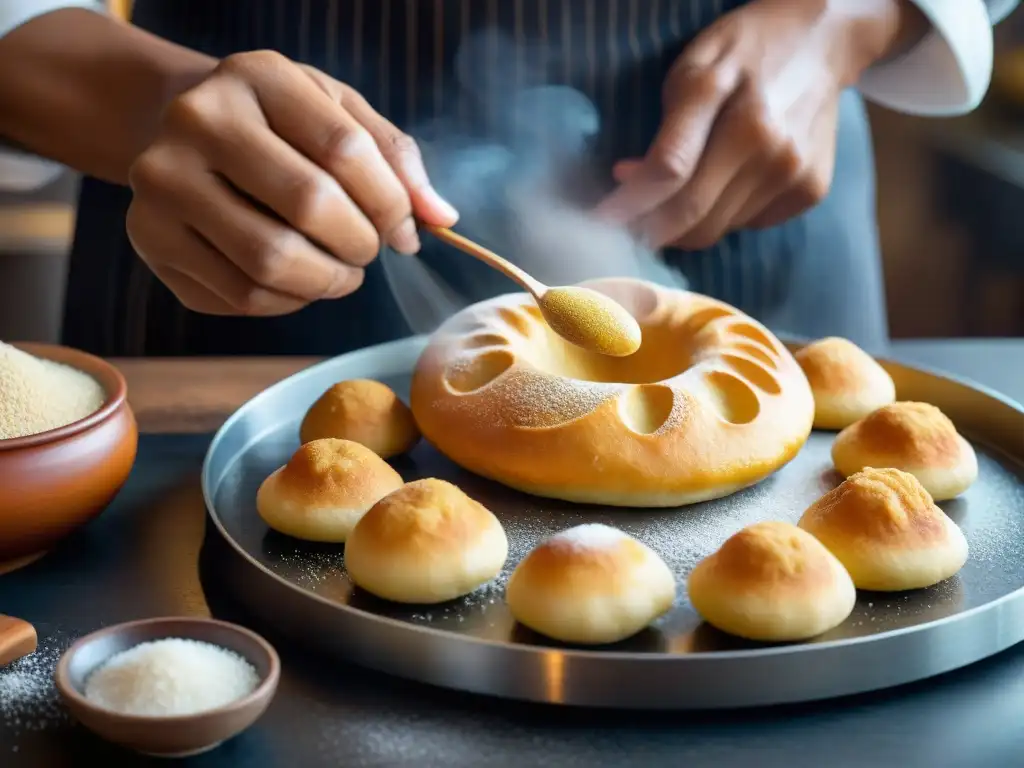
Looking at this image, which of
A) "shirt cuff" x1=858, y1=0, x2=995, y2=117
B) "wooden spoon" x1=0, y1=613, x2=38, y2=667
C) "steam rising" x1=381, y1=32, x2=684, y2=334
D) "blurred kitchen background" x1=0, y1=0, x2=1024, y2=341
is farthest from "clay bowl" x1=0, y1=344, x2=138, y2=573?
"blurred kitchen background" x1=0, y1=0, x2=1024, y2=341

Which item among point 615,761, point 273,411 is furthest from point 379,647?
point 273,411

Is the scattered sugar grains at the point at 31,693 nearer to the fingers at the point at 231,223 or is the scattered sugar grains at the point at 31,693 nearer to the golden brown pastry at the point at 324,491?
the golden brown pastry at the point at 324,491

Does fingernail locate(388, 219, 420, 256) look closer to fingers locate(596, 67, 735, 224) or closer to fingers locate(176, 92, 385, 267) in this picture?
fingers locate(176, 92, 385, 267)

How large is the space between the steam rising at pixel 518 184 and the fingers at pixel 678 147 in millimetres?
73

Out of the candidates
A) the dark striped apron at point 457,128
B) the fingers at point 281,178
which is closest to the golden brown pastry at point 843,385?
the dark striped apron at point 457,128

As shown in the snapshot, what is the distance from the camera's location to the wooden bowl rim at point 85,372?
0.97m

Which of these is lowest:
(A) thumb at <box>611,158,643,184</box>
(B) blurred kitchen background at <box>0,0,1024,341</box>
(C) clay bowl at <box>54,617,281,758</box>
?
(B) blurred kitchen background at <box>0,0,1024,341</box>

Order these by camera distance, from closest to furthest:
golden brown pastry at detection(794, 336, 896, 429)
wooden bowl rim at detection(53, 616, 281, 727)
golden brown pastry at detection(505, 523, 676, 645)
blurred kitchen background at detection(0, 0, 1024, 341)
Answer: wooden bowl rim at detection(53, 616, 281, 727), golden brown pastry at detection(505, 523, 676, 645), golden brown pastry at detection(794, 336, 896, 429), blurred kitchen background at detection(0, 0, 1024, 341)

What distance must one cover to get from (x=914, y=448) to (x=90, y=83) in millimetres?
1073

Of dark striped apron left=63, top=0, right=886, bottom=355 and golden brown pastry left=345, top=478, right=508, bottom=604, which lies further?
dark striped apron left=63, top=0, right=886, bottom=355

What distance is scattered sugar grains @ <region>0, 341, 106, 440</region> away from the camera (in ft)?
3.30

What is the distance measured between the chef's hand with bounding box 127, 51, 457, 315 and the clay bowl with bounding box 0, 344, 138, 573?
22 centimetres

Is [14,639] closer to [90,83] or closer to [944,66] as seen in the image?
[90,83]

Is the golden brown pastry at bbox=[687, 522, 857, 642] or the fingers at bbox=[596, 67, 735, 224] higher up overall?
the fingers at bbox=[596, 67, 735, 224]
